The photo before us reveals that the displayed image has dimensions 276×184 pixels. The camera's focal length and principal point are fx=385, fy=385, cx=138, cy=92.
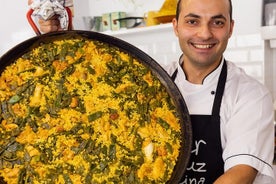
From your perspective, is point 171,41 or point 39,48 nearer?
point 39,48

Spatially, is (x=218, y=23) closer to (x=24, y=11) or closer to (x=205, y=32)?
(x=205, y=32)

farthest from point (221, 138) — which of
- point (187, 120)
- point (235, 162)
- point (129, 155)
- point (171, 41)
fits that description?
point (171, 41)

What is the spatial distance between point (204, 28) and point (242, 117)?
0.37 m

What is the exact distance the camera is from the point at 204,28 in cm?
148

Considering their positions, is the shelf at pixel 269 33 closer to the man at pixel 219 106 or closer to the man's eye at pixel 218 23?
the man at pixel 219 106

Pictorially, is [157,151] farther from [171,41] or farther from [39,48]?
[171,41]

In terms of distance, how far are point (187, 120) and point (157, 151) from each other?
17cm

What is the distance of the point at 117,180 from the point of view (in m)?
1.31

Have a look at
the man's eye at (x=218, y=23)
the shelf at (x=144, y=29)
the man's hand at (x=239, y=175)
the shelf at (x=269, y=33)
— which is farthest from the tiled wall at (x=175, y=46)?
the man's hand at (x=239, y=175)

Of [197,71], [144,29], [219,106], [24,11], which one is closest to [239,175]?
[219,106]

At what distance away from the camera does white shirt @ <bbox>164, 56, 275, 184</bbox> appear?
4.58 ft

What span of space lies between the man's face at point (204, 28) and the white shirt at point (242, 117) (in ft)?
0.41

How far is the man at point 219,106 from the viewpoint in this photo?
1.41m

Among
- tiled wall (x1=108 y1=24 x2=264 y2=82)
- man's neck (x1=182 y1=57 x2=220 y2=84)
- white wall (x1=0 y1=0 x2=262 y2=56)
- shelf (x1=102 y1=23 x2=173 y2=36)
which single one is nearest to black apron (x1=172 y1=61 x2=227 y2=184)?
man's neck (x1=182 y1=57 x2=220 y2=84)
